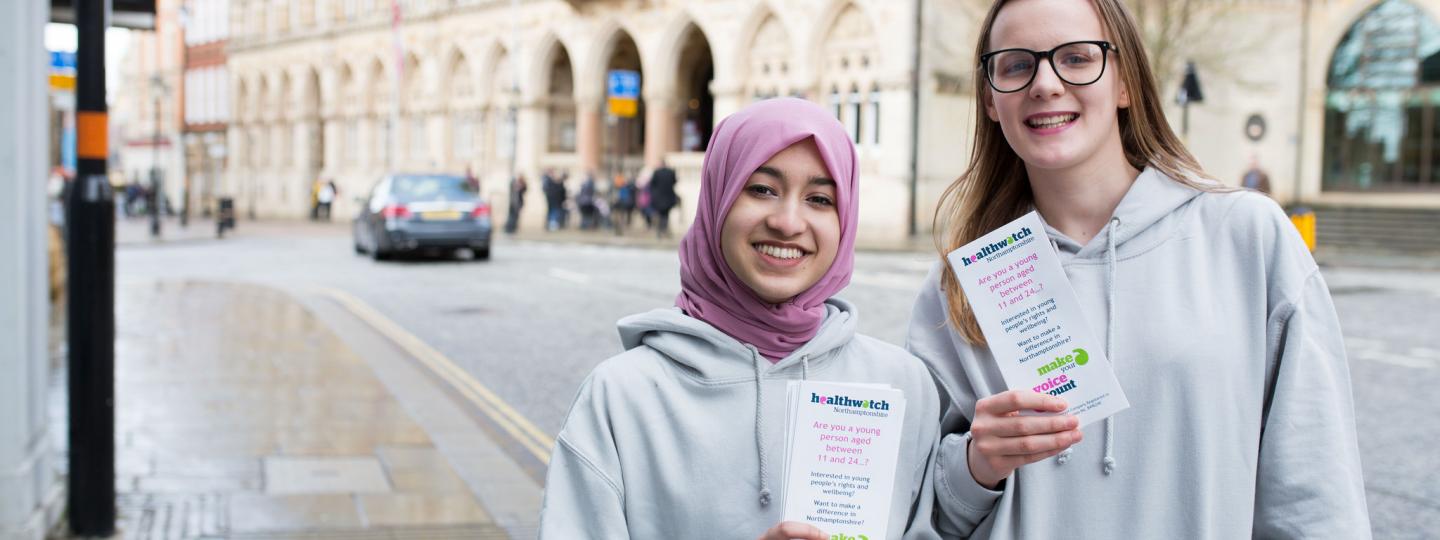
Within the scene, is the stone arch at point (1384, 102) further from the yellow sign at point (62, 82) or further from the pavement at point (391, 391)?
the yellow sign at point (62, 82)

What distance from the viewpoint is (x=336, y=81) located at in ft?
169

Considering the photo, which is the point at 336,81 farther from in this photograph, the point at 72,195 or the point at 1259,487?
the point at 1259,487

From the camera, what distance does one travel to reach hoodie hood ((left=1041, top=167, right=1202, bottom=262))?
2.23 m

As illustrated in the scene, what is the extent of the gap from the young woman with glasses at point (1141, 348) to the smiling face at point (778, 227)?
0.98 ft

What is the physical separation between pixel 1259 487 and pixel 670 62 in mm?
33965

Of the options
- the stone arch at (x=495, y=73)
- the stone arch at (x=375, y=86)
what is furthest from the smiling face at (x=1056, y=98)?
the stone arch at (x=375, y=86)

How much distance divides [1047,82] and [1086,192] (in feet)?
0.73

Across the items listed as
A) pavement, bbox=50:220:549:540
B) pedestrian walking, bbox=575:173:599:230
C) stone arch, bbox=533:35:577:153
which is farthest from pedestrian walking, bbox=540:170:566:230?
pavement, bbox=50:220:549:540

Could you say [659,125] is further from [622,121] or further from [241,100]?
→ [241,100]

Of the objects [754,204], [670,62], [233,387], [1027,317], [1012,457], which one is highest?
[670,62]

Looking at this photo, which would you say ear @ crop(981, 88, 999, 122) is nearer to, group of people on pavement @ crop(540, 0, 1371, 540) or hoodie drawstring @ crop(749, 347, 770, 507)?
group of people on pavement @ crop(540, 0, 1371, 540)

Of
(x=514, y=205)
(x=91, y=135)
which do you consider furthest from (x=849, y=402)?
(x=514, y=205)

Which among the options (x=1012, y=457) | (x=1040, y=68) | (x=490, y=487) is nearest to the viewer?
(x=1012, y=457)

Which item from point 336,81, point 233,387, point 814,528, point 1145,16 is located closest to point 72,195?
point 233,387
